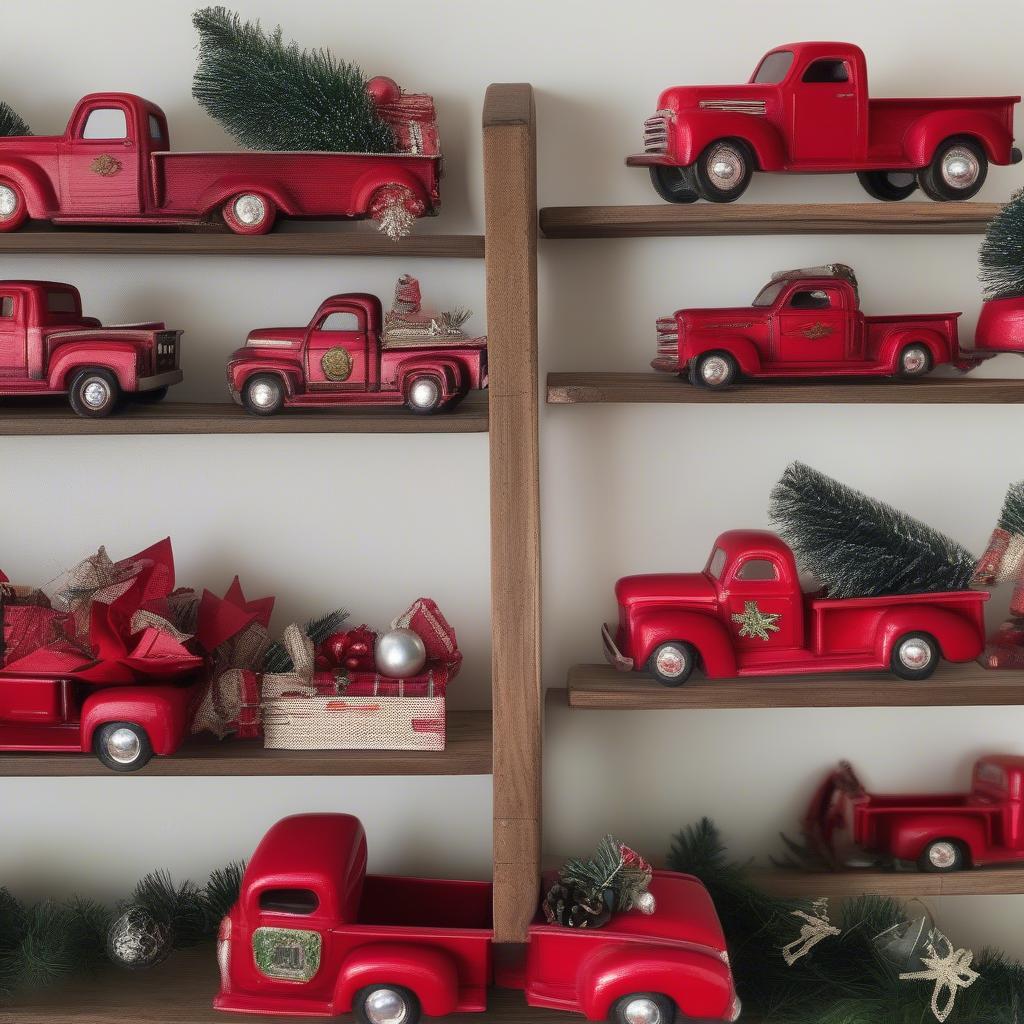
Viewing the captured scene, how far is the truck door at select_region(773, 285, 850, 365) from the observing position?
146 cm

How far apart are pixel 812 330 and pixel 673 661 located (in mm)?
467

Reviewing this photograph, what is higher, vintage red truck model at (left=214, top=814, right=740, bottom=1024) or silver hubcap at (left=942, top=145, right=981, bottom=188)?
silver hubcap at (left=942, top=145, right=981, bottom=188)

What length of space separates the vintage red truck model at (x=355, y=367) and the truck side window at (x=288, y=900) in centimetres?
60

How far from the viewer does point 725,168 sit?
1.43 metres

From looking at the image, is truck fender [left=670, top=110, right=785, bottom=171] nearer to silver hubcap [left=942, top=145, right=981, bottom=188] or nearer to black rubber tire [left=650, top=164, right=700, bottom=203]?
black rubber tire [left=650, top=164, right=700, bottom=203]

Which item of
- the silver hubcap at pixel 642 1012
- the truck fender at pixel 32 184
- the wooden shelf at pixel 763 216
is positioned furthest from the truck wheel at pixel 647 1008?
Result: the truck fender at pixel 32 184

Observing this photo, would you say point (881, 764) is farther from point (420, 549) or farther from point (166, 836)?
point (166, 836)

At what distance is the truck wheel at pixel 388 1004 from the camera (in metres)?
1.35

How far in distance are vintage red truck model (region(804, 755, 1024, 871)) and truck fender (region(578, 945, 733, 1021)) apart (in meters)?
0.38

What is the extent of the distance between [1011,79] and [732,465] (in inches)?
25.9

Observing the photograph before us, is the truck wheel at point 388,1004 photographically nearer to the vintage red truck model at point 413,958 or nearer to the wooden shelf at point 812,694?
the vintage red truck model at point 413,958

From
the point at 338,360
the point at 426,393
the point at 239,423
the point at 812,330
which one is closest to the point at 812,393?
the point at 812,330

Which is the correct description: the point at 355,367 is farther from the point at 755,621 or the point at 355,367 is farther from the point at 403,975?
the point at 403,975

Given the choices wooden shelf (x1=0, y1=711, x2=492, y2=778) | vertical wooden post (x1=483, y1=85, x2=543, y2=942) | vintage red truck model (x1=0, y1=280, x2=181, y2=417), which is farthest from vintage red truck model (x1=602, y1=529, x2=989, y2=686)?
vintage red truck model (x1=0, y1=280, x2=181, y2=417)
